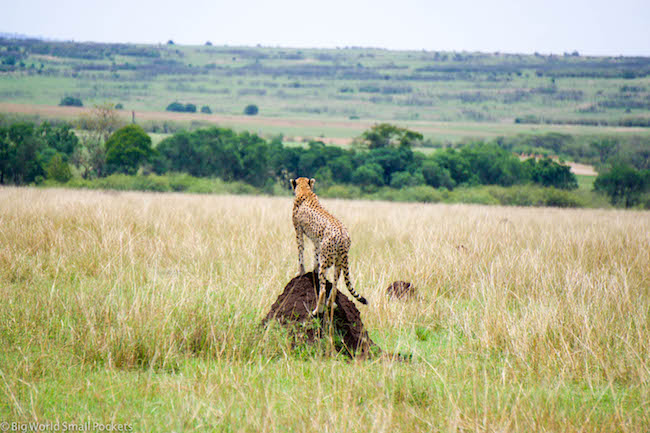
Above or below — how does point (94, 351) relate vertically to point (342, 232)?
below

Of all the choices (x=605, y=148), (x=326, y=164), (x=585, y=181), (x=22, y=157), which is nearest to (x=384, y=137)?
(x=326, y=164)

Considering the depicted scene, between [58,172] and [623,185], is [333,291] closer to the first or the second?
[58,172]

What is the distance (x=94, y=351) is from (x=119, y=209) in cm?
765

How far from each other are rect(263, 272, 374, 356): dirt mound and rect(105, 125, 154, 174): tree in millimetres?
47640

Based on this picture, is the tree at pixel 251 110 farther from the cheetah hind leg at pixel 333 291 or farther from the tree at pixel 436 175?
the cheetah hind leg at pixel 333 291

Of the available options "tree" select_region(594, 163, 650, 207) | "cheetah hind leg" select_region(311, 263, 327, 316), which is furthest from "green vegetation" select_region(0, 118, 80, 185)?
"tree" select_region(594, 163, 650, 207)

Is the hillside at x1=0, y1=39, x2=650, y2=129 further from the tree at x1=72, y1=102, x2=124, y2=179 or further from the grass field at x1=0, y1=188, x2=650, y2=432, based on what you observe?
the grass field at x1=0, y1=188, x2=650, y2=432

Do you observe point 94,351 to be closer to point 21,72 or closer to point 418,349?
point 418,349

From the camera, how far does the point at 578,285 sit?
6.23 m

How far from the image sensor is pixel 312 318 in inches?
176

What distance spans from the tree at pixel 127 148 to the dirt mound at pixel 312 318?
47.6 metres

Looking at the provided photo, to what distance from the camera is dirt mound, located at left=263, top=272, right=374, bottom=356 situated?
445 centimetres

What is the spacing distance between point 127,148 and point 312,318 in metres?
48.5

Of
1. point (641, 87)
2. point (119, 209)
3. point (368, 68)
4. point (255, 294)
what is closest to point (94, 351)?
point (255, 294)
